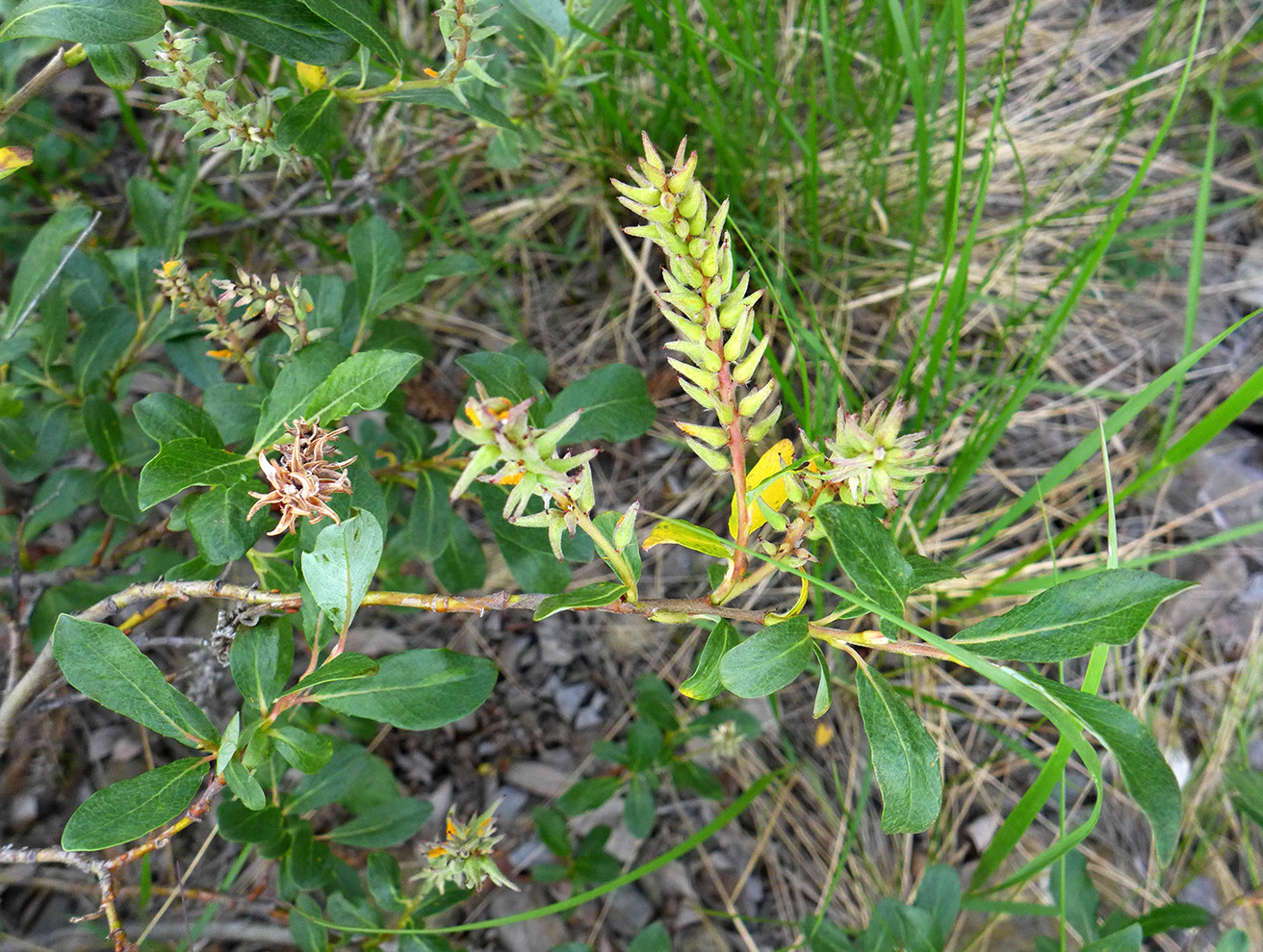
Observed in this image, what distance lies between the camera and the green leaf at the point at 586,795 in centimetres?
207

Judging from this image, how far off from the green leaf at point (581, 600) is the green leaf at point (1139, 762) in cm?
49

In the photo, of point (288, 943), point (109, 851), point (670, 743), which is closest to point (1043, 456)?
point (670, 743)

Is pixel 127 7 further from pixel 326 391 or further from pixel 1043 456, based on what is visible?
pixel 1043 456

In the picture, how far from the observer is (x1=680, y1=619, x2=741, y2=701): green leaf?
109 cm

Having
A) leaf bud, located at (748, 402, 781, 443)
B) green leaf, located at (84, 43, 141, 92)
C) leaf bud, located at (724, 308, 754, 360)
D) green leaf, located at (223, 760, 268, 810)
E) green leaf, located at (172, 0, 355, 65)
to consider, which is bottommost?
green leaf, located at (223, 760, 268, 810)

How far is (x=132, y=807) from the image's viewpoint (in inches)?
46.1

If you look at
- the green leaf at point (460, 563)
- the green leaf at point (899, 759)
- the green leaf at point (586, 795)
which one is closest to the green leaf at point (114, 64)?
the green leaf at point (460, 563)

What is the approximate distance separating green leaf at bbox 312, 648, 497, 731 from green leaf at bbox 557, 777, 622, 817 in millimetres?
915

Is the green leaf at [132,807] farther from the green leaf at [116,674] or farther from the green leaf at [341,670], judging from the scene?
the green leaf at [341,670]

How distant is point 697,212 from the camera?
2.76 feet

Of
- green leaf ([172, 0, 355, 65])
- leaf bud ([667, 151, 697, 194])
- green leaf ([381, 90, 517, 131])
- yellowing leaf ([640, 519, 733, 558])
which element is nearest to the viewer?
leaf bud ([667, 151, 697, 194])

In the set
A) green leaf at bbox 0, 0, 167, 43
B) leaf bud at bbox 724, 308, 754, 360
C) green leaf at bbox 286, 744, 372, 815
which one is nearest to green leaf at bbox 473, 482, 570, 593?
green leaf at bbox 286, 744, 372, 815

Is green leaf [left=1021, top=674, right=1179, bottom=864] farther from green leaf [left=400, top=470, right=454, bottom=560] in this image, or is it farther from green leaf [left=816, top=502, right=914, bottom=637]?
green leaf [left=400, top=470, right=454, bottom=560]

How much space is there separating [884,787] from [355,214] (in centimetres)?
212
